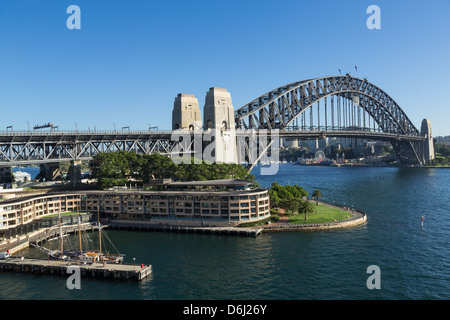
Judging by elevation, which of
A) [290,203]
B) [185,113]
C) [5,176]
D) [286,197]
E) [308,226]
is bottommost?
[308,226]

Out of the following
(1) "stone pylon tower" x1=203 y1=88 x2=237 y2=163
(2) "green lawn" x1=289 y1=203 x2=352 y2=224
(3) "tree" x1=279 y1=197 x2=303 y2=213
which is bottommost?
(2) "green lawn" x1=289 y1=203 x2=352 y2=224

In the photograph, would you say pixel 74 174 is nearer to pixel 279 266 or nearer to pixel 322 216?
pixel 322 216

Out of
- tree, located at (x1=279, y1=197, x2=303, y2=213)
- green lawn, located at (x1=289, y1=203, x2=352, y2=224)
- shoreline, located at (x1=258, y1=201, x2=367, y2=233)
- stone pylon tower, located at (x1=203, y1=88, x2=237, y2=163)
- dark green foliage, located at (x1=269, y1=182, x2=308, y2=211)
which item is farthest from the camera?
stone pylon tower, located at (x1=203, y1=88, x2=237, y2=163)

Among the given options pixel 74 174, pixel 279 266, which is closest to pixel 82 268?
pixel 279 266

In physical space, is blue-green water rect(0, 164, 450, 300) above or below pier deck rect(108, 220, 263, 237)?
below

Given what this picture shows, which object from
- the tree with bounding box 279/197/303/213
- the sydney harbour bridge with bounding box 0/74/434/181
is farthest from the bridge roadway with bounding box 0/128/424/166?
the tree with bounding box 279/197/303/213

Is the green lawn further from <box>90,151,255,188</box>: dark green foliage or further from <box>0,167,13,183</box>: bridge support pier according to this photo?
<box>0,167,13,183</box>: bridge support pier

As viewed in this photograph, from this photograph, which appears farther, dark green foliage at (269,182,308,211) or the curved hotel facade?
dark green foliage at (269,182,308,211)
